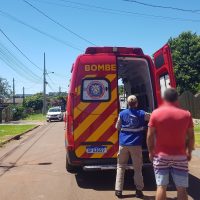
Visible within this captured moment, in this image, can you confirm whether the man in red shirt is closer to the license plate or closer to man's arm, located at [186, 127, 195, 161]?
man's arm, located at [186, 127, 195, 161]

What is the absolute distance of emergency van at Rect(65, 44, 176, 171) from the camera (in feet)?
29.2

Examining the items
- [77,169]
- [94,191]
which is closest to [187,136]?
[94,191]

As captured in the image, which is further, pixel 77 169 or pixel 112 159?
pixel 77 169

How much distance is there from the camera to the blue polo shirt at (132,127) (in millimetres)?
8039

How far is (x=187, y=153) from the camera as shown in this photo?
580 centimetres

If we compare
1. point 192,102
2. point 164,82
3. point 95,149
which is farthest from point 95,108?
point 192,102

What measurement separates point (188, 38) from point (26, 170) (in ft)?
109

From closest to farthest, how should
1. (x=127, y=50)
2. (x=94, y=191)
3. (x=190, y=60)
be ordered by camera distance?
(x=94, y=191), (x=127, y=50), (x=190, y=60)

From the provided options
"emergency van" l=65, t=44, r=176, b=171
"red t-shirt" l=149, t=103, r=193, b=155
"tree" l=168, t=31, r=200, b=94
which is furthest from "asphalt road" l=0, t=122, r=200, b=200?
"tree" l=168, t=31, r=200, b=94

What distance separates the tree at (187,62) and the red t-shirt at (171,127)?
3471 cm

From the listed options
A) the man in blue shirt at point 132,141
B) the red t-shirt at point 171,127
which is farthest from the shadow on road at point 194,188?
the red t-shirt at point 171,127

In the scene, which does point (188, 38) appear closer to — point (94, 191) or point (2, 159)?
point (2, 159)

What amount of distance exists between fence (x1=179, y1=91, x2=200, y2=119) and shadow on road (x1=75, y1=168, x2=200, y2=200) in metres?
23.3

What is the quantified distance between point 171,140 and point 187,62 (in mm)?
36175
